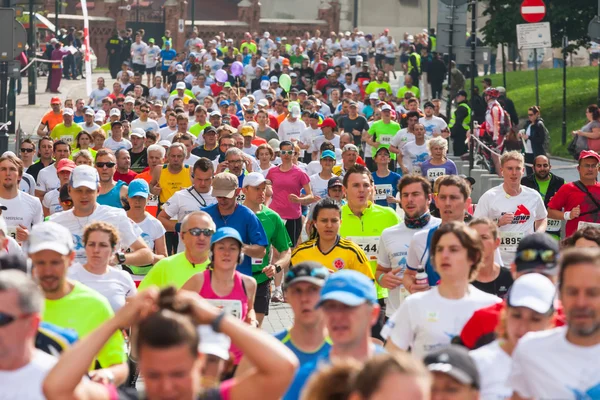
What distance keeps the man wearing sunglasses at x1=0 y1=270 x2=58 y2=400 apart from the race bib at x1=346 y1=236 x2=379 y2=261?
6002 mm

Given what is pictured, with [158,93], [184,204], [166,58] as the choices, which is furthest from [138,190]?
[166,58]

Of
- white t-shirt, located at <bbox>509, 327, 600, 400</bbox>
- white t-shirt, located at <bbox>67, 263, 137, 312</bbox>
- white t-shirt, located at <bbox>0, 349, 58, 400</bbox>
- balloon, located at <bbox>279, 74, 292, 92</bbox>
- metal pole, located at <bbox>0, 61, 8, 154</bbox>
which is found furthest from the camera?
balloon, located at <bbox>279, 74, 292, 92</bbox>

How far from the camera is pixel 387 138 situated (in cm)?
2322

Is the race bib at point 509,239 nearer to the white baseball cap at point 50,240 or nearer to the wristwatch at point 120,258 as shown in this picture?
the wristwatch at point 120,258

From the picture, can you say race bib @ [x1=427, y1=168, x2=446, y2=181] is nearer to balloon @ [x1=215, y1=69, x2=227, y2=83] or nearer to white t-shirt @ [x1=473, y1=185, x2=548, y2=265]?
white t-shirt @ [x1=473, y1=185, x2=548, y2=265]

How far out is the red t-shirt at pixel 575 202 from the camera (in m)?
13.1

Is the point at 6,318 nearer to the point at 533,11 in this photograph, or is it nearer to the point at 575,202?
the point at 575,202

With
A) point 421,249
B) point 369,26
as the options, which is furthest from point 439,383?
point 369,26

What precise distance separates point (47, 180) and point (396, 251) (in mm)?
6274

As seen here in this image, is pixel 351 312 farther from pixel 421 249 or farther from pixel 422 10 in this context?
pixel 422 10

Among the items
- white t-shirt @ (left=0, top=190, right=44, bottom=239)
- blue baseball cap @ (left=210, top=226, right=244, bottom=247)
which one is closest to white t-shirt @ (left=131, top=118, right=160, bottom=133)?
white t-shirt @ (left=0, top=190, right=44, bottom=239)

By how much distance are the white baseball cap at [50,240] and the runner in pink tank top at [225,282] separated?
4.55ft

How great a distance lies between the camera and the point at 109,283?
846cm

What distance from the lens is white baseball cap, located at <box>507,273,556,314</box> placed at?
20.0 ft
